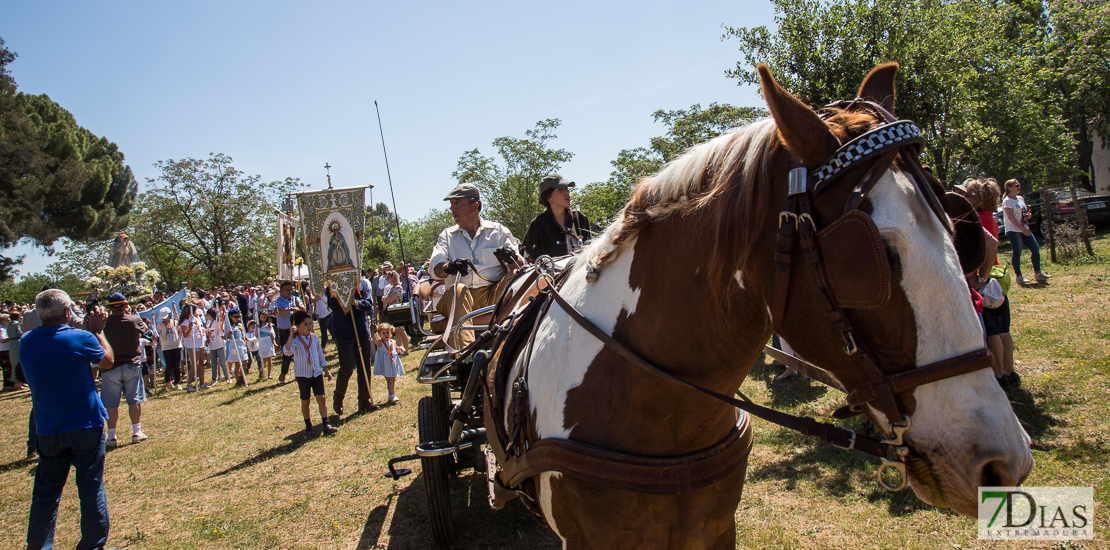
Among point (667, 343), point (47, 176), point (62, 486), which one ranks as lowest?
point (62, 486)

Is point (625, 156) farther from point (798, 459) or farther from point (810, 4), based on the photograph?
point (798, 459)

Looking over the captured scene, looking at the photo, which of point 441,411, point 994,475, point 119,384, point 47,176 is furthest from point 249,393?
point 47,176

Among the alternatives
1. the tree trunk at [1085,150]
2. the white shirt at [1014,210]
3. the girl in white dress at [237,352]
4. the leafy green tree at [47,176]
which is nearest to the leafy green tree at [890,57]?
the white shirt at [1014,210]

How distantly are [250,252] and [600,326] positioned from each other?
105 ft

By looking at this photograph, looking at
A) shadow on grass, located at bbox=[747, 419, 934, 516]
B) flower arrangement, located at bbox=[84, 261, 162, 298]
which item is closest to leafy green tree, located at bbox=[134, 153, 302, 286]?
flower arrangement, located at bbox=[84, 261, 162, 298]

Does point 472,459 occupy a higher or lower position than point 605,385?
lower

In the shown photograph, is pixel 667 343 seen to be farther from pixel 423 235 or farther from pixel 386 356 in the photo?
pixel 423 235

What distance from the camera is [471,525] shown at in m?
4.45

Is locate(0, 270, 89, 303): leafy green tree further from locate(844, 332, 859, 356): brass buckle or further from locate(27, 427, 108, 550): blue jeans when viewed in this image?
locate(844, 332, 859, 356): brass buckle

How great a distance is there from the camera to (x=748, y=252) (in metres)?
1.40

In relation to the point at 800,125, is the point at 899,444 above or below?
below

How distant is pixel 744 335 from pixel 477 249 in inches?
109

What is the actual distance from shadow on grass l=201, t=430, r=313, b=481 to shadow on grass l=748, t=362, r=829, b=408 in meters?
6.26

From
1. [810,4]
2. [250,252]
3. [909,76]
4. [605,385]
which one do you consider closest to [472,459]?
[605,385]
